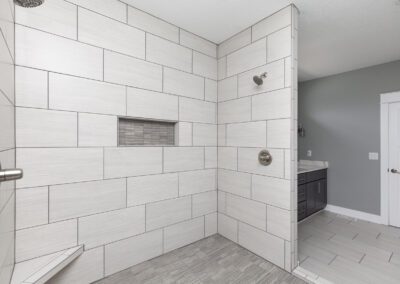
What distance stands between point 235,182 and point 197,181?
0.45 metres

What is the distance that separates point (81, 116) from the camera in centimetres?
158

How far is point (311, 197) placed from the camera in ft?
10.3

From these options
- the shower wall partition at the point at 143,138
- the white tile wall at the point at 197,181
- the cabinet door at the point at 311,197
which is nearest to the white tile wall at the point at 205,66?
the shower wall partition at the point at 143,138

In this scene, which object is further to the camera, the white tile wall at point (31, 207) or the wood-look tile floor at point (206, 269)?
the wood-look tile floor at point (206, 269)

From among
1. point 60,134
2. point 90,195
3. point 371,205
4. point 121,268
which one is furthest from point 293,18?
point 371,205

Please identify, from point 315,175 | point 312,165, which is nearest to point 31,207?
point 315,175

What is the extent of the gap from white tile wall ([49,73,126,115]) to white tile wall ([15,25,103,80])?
2.7 inches

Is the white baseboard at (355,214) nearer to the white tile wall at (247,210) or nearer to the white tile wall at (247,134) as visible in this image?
the white tile wall at (247,210)

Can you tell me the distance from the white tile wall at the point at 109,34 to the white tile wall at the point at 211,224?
78.2 inches

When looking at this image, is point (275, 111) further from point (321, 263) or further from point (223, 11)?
point (321, 263)

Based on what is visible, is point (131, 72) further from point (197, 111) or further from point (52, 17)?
point (197, 111)

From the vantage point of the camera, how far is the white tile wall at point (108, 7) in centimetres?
161

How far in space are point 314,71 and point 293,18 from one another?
1.97 m

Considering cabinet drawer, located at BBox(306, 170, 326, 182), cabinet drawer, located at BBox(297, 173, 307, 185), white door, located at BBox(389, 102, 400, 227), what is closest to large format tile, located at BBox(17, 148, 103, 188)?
cabinet drawer, located at BBox(297, 173, 307, 185)
